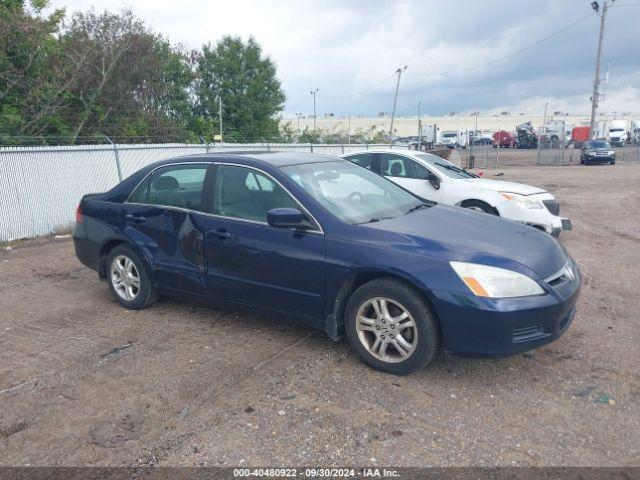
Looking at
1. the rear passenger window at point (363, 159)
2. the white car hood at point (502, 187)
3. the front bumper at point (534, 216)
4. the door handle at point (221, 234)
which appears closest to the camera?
the door handle at point (221, 234)

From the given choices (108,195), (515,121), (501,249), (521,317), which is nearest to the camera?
(521,317)

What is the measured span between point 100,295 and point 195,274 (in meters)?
1.84

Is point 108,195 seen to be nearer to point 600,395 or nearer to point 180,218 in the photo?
point 180,218

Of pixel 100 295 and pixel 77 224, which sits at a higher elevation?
pixel 77 224

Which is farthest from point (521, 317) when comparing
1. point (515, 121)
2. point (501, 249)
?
point (515, 121)

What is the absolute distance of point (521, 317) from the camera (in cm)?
359

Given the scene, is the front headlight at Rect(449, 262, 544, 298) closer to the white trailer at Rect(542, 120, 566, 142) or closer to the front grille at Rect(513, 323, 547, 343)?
the front grille at Rect(513, 323, 547, 343)

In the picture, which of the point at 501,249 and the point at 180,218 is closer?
the point at 501,249

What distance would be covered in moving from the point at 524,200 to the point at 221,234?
534cm

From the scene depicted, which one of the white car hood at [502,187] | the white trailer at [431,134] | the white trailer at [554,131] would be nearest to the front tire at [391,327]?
the white car hood at [502,187]

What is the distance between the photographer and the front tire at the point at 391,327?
12.3 ft

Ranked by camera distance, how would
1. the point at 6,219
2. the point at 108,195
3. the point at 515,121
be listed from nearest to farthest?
the point at 108,195 < the point at 6,219 < the point at 515,121

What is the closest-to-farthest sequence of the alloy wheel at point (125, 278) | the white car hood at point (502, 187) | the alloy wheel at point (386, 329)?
the alloy wheel at point (386, 329) < the alloy wheel at point (125, 278) < the white car hood at point (502, 187)

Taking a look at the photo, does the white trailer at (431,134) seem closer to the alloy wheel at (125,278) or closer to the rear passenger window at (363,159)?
the rear passenger window at (363,159)
